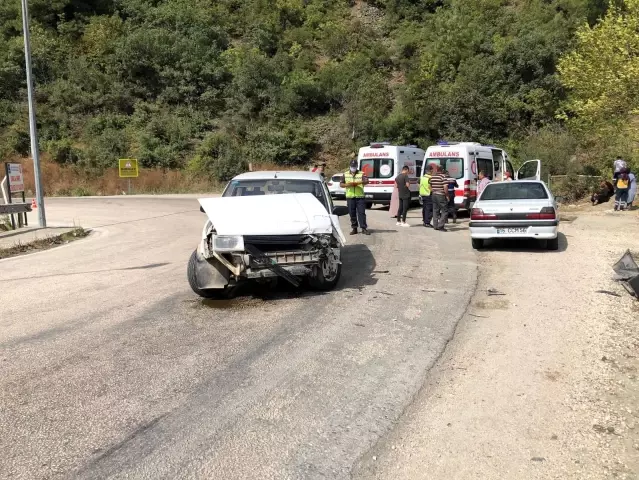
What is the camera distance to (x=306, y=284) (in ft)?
25.5

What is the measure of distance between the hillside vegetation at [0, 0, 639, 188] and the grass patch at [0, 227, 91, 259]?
22283 mm

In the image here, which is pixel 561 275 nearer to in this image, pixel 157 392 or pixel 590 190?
pixel 157 392

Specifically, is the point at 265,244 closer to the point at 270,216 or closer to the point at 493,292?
the point at 270,216

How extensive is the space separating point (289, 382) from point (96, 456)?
162 centimetres

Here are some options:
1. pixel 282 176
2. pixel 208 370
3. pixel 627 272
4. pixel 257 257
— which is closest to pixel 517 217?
pixel 627 272

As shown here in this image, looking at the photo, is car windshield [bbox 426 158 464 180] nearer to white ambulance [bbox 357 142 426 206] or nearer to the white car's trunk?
white ambulance [bbox 357 142 426 206]

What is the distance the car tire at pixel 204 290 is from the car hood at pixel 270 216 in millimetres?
737

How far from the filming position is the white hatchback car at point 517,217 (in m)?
10.9

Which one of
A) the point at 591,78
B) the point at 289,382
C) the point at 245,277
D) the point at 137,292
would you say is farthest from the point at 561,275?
the point at 591,78

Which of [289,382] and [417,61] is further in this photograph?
[417,61]

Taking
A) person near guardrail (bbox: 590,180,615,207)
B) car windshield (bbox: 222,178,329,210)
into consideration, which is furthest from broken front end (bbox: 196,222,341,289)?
person near guardrail (bbox: 590,180,615,207)

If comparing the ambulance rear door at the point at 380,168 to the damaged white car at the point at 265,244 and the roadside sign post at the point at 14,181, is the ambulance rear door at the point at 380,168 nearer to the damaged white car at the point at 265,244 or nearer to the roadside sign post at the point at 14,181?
the roadside sign post at the point at 14,181

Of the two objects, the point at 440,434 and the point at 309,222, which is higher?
the point at 309,222

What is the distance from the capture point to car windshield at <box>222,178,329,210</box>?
28.4 feet
